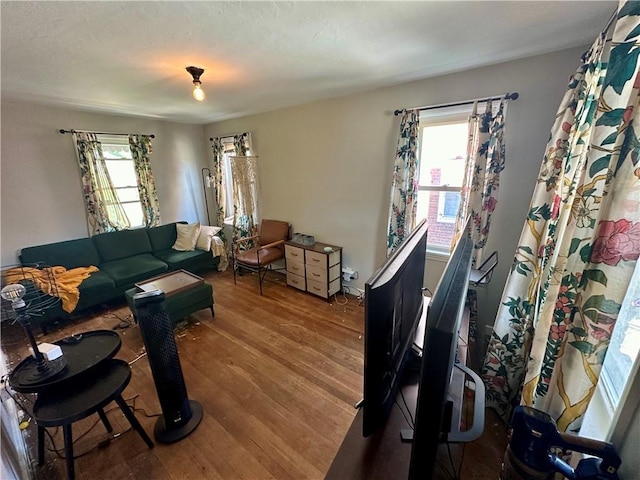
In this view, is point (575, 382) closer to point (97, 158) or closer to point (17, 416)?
point (17, 416)

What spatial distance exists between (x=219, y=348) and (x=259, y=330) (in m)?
0.43

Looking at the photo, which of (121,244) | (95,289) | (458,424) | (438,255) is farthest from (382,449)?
(121,244)

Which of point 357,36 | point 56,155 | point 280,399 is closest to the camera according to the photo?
point 357,36

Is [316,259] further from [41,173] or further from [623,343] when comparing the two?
[41,173]

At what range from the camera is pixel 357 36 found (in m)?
1.63

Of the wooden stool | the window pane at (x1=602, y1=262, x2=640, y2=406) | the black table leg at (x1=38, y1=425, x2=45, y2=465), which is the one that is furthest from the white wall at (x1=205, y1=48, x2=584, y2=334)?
the black table leg at (x1=38, y1=425, x2=45, y2=465)

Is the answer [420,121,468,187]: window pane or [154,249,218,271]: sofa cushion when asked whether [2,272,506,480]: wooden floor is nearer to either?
[154,249,218,271]: sofa cushion

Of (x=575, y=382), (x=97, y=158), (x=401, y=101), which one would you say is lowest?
(x=575, y=382)

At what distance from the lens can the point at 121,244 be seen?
12.2 ft

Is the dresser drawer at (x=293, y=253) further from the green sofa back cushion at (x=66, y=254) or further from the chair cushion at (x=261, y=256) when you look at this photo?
the green sofa back cushion at (x=66, y=254)

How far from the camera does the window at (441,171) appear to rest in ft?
8.06

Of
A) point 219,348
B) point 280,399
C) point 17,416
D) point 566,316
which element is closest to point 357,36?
point 566,316

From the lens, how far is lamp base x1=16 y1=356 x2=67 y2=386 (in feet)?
4.25

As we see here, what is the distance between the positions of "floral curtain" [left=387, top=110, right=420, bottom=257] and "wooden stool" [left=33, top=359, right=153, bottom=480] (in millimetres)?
2279
